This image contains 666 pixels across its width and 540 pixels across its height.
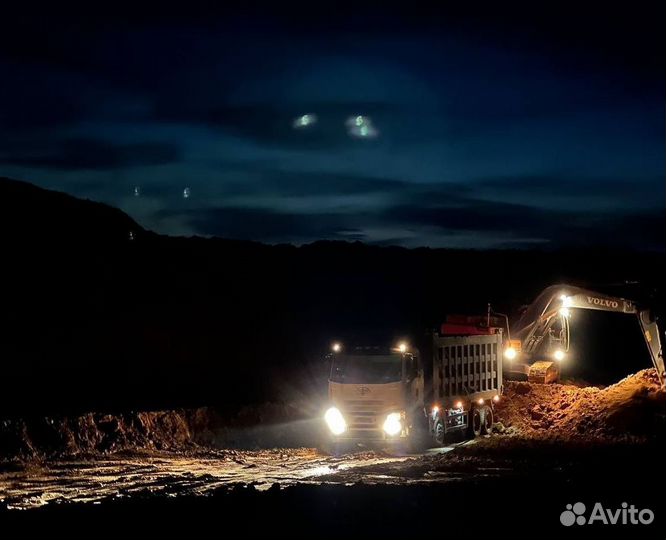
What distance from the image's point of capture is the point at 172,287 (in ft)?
223

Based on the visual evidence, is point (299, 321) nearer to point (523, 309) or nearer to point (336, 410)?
point (523, 309)

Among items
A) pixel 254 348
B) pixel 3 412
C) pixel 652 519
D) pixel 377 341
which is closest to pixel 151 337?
pixel 254 348

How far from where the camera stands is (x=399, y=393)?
22.2m

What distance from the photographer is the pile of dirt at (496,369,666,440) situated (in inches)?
982

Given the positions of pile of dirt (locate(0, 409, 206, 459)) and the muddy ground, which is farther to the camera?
pile of dirt (locate(0, 409, 206, 459))

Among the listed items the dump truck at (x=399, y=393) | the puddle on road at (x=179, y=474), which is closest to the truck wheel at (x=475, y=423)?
the dump truck at (x=399, y=393)

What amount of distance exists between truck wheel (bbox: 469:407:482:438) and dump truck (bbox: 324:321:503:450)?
0.60 meters

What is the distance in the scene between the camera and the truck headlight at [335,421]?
2247 centimetres

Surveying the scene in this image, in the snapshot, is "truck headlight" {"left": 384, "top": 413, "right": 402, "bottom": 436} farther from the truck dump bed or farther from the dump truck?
the truck dump bed

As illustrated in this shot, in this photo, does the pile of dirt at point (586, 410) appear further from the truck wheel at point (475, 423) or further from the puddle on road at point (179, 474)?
the puddle on road at point (179, 474)

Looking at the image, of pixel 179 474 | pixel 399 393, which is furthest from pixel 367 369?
pixel 179 474

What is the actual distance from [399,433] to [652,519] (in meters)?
9.44

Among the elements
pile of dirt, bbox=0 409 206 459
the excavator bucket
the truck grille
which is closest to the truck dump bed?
the truck grille

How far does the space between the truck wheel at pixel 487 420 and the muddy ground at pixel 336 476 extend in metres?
0.39
